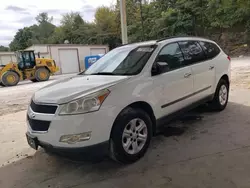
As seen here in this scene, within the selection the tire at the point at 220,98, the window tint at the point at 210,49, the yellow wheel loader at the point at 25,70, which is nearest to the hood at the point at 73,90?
the window tint at the point at 210,49

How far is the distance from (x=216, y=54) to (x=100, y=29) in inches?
1335

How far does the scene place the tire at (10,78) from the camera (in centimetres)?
1538

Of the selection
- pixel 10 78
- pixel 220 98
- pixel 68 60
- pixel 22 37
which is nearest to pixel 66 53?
pixel 68 60

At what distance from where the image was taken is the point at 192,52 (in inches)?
172

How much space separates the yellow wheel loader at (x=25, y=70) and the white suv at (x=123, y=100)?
43.7ft

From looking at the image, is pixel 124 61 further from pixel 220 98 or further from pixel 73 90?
pixel 220 98

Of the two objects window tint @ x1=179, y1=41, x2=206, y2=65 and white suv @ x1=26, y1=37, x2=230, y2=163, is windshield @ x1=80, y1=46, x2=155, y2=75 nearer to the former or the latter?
white suv @ x1=26, y1=37, x2=230, y2=163

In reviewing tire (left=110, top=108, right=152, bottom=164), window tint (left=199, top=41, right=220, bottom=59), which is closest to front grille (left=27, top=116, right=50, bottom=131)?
tire (left=110, top=108, right=152, bottom=164)

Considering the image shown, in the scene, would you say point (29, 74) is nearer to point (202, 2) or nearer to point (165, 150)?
point (165, 150)

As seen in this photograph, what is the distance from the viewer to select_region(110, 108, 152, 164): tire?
290cm

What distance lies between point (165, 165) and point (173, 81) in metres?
1.31

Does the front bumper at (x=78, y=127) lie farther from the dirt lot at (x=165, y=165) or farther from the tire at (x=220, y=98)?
the tire at (x=220, y=98)

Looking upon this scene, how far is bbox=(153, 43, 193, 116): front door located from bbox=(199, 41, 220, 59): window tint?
3.06 feet

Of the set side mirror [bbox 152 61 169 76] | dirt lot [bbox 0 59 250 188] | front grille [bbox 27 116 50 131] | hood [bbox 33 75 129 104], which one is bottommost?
dirt lot [bbox 0 59 250 188]
